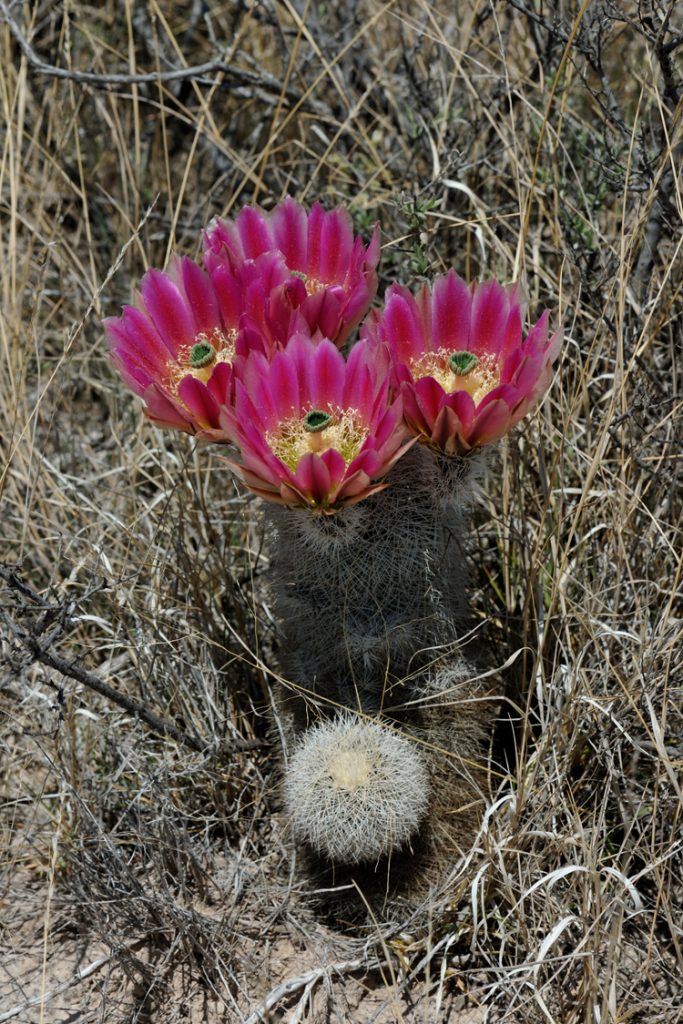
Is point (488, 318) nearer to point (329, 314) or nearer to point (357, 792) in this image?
point (329, 314)

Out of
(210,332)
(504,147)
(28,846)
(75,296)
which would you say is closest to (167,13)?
(75,296)

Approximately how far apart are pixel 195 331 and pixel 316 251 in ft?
0.74

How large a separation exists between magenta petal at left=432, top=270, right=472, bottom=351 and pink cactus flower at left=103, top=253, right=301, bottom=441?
21 cm

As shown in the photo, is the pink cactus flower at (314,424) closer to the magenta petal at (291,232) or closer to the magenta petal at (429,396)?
the magenta petal at (429,396)

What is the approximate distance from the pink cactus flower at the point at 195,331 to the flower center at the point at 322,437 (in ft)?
0.26

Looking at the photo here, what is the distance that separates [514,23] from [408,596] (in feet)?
4.66

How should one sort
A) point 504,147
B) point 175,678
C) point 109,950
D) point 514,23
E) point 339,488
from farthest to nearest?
point 514,23
point 504,147
point 175,678
point 109,950
point 339,488

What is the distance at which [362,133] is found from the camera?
2.23 m

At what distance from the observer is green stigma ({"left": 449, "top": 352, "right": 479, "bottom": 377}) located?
146 cm

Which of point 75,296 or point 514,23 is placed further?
point 75,296

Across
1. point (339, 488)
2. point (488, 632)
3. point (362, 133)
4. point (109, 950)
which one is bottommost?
point (109, 950)

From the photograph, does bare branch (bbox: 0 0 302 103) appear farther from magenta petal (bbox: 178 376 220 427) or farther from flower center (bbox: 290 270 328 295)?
magenta petal (bbox: 178 376 220 427)

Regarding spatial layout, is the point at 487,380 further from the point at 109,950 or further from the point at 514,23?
the point at 514,23

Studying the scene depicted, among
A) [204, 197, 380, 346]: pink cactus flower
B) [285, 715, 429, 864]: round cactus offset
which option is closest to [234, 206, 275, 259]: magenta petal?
[204, 197, 380, 346]: pink cactus flower
